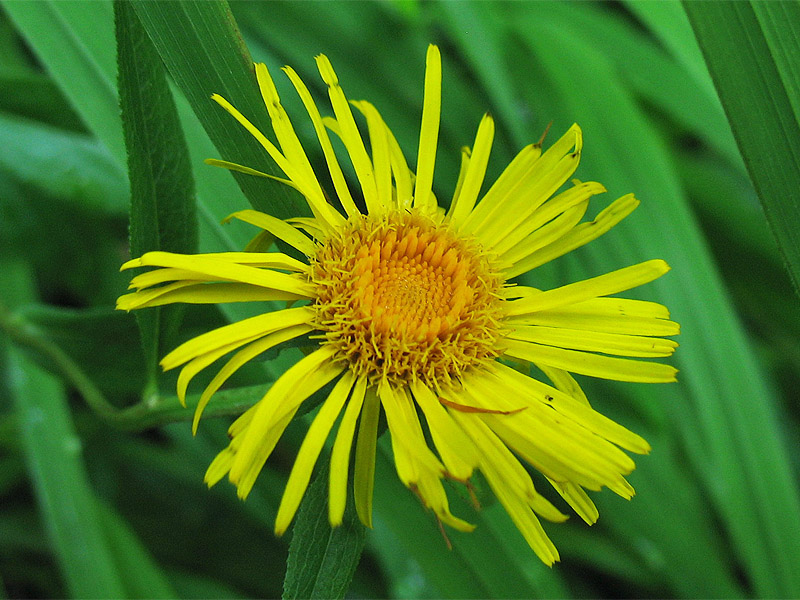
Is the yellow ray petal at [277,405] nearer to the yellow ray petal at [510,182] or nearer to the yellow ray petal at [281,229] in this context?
the yellow ray petal at [281,229]

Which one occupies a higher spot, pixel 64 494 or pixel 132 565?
pixel 64 494

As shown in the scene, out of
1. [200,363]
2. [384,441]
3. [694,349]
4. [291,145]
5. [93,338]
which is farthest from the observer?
[694,349]

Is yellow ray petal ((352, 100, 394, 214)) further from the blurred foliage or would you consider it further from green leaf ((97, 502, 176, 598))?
green leaf ((97, 502, 176, 598))

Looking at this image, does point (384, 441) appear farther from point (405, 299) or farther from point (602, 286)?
point (602, 286)

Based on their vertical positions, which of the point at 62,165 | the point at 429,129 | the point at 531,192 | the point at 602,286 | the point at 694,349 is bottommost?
the point at 694,349

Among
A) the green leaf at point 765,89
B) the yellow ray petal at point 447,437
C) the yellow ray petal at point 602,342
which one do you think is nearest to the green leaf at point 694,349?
the green leaf at point 765,89

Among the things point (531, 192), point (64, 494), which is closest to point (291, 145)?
point (531, 192)
